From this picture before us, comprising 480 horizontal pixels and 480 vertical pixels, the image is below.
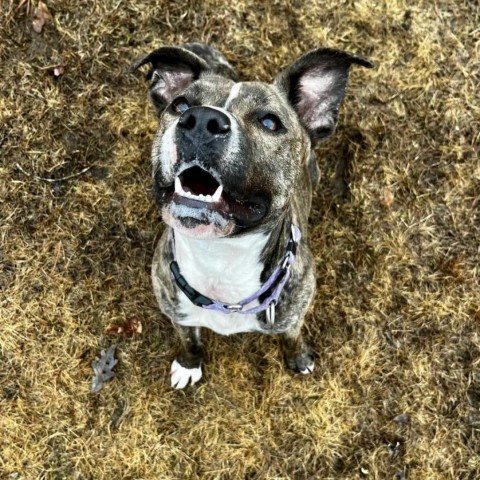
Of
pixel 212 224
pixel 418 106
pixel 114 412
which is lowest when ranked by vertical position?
pixel 114 412

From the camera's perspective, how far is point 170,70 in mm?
3705

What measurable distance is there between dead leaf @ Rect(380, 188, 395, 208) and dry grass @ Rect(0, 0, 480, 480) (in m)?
0.01

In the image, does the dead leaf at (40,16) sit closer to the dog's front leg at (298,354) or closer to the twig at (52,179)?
the twig at (52,179)

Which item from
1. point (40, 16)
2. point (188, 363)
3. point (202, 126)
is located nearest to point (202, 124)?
point (202, 126)

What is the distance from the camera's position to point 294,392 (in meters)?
5.00

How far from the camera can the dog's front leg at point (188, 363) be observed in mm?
4629

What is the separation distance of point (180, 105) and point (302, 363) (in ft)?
8.49

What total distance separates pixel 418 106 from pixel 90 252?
324 cm

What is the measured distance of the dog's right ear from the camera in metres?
3.51

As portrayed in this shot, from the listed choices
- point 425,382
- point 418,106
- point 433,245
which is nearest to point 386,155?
point 418,106

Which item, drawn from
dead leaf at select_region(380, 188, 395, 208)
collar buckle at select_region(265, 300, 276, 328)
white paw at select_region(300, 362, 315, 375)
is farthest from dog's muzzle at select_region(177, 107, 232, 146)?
dead leaf at select_region(380, 188, 395, 208)

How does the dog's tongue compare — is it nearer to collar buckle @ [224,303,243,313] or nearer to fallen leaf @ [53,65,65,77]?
collar buckle @ [224,303,243,313]

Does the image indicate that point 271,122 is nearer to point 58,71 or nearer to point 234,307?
point 234,307

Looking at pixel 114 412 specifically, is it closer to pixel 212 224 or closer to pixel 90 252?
pixel 90 252
